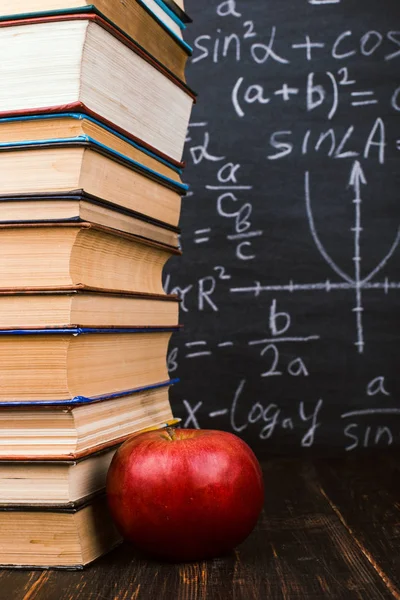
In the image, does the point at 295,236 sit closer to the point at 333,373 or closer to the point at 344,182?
the point at 344,182

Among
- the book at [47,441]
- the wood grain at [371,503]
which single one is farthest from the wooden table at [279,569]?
the book at [47,441]

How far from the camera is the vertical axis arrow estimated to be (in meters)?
2.07

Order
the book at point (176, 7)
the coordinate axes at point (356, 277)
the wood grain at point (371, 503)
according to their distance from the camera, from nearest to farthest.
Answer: the wood grain at point (371, 503), the book at point (176, 7), the coordinate axes at point (356, 277)

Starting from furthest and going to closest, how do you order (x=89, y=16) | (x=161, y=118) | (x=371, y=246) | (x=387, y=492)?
(x=371, y=246), (x=387, y=492), (x=161, y=118), (x=89, y=16)

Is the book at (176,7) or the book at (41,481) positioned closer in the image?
the book at (41,481)

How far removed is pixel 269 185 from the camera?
83.0 inches

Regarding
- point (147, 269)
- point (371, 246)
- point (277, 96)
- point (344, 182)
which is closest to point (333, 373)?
point (371, 246)

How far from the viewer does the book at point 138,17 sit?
1.01 metres

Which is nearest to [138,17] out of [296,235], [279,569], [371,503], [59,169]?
[59,169]

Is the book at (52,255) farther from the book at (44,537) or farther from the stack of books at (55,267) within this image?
the book at (44,537)

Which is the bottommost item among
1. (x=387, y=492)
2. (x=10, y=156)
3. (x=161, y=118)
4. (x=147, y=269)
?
(x=387, y=492)

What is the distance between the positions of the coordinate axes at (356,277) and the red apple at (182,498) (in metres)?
1.09

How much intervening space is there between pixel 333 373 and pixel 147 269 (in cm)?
96

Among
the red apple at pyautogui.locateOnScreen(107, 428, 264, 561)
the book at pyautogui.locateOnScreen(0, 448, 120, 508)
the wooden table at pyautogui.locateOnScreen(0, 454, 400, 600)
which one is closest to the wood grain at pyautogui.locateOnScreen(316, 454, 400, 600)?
the wooden table at pyautogui.locateOnScreen(0, 454, 400, 600)
